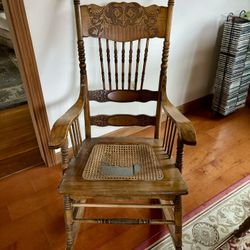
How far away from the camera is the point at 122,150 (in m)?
1.11

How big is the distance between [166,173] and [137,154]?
17 centimetres

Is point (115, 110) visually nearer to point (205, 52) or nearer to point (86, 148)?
point (86, 148)

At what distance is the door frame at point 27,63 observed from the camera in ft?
3.62

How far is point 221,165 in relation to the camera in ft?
5.15

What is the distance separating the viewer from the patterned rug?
2.33 m

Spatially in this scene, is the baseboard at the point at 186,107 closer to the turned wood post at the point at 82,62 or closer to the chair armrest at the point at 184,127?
the turned wood post at the point at 82,62

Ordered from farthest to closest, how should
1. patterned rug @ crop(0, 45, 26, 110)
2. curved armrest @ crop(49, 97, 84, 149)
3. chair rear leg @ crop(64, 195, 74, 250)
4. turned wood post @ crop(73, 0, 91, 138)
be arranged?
patterned rug @ crop(0, 45, 26, 110), turned wood post @ crop(73, 0, 91, 138), chair rear leg @ crop(64, 195, 74, 250), curved armrest @ crop(49, 97, 84, 149)

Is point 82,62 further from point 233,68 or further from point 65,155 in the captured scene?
point 233,68

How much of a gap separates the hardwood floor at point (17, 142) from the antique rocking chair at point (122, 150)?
0.64 metres

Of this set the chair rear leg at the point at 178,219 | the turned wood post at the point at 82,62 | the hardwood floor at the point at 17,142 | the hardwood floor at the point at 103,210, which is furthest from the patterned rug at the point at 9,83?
the chair rear leg at the point at 178,219

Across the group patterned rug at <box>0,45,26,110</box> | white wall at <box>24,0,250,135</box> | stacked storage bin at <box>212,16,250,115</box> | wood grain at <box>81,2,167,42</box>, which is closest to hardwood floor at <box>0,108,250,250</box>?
stacked storage bin at <box>212,16,250,115</box>

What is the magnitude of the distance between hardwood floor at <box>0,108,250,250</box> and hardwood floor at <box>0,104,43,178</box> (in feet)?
0.29

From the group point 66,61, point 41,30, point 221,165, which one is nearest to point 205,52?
point 221,165

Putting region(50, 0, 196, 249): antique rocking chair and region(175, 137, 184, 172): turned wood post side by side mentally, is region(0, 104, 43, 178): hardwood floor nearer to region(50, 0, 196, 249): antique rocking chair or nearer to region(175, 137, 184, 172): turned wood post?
region(50, 0, 196, 249): antique rocking chair
